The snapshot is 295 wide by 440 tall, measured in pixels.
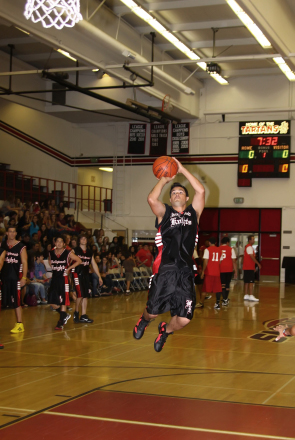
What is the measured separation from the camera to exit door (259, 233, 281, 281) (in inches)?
945

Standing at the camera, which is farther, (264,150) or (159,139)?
(159,139)

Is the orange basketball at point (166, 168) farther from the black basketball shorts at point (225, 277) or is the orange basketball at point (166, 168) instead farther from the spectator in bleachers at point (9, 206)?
the spectator in bleachers at point (9, 206)

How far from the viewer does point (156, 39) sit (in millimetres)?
19281

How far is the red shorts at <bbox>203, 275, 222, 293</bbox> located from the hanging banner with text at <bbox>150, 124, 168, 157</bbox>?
12063 mm

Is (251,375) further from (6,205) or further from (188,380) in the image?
(6,205)

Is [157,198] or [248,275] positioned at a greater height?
[157,198]

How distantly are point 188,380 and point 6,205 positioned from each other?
518 inches

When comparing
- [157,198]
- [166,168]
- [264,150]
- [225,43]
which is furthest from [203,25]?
[157,198]

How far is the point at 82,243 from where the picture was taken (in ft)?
36.3

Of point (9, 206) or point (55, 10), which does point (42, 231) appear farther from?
point (55, 10)

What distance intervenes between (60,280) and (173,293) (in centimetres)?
514

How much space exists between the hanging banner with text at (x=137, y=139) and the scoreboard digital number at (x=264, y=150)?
4.64 metres

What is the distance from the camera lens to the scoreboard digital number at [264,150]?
22.9 m

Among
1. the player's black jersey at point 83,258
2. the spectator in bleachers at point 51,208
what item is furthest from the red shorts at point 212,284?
the spectator in bleachers at point 51,208
